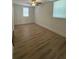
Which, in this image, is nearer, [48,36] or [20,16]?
[48,36]

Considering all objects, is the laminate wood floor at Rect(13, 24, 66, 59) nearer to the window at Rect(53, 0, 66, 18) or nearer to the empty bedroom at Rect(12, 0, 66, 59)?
the empty bedroom at Rect(12, 0, 66, 59)

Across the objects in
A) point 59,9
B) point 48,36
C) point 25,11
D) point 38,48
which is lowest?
point 38,48

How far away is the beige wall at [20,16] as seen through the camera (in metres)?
11.3

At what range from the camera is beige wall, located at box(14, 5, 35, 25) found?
37.0 ft

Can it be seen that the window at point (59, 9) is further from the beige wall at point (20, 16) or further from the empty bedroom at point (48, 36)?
the beige wall at point (20, 16)

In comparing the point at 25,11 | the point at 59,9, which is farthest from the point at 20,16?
the point at 59,9

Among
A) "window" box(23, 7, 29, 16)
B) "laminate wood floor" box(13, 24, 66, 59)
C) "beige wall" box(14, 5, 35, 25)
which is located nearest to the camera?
"laminate wood floor" box(13, 24, 66, 59)

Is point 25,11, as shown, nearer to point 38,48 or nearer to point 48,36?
point 48,36

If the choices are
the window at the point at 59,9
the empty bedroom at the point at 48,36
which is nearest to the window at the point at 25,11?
the empty bedroom at the point at 48,36

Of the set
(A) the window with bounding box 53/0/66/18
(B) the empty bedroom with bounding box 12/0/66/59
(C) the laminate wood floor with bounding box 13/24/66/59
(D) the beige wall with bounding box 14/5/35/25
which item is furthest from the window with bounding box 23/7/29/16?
(C) the laminate wood floor with bounding box 13/24/66/59

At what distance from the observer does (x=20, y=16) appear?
39.1 ft
